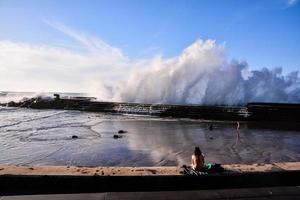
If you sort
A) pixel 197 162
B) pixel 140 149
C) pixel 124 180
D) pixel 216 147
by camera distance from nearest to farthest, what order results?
pixel 124 180, pixel 197 162, pixel 140 149, pixel 216 147

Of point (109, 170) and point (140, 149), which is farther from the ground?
point (109, 170)

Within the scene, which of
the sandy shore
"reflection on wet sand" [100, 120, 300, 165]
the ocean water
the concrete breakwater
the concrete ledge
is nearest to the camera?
the concrete ledge

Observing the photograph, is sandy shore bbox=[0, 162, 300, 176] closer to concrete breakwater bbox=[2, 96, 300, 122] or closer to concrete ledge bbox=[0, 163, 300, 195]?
concrete ledge bbox=[0, 163, 300, 195]

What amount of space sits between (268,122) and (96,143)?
17341 mm

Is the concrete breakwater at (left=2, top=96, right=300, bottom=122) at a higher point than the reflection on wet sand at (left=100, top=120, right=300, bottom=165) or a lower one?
higher

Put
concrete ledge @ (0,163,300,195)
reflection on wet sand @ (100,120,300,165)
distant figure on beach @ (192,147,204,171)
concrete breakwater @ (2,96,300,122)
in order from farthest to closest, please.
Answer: concrete breakwater @ (2,96,300,122)
reflection on wet sand @ (100,120,300,165)
distant figure on beach @ (192,147,204,171)
concrete ledge @ (0,163,300,195)

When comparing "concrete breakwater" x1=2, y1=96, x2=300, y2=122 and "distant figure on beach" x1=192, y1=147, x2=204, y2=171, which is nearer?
"distant figure on beach" x1=192, y1=147, x2=204, y2=171

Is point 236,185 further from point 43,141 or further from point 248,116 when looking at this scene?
point 248,116

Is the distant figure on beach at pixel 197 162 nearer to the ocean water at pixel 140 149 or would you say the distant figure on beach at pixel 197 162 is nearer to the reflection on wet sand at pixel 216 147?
the ocean water at pixel 140 149

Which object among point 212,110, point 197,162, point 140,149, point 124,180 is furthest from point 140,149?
point 212,110

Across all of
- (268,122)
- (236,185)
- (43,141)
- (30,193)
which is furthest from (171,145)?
(268,122)

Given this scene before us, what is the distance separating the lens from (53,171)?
19.7 ft

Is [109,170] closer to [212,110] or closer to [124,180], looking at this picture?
[124,180]

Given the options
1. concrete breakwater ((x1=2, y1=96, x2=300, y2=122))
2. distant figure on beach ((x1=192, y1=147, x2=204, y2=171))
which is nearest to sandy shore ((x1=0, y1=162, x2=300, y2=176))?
distant figure on beach ((x1=192, y1=147, x2=204, y2=171))
